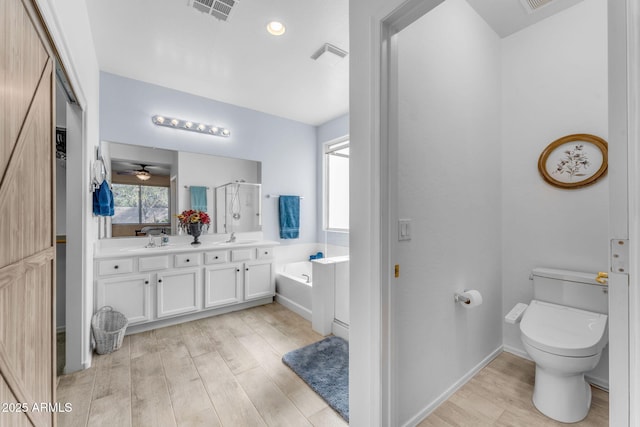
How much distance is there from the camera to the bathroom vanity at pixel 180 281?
8.18 ft

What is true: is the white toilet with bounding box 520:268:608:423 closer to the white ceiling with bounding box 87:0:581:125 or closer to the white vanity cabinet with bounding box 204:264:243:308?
the white ceiling with bounding box 87:0:581:125

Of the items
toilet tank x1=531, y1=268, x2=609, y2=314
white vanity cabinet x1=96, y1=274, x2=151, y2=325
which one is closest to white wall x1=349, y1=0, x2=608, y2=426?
toilet tank x1=531, y1=268, x2=609, y2=314

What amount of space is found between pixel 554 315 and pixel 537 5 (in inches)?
83.8

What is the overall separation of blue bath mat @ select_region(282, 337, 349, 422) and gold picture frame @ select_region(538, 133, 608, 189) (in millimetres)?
2080

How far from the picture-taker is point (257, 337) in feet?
8.25

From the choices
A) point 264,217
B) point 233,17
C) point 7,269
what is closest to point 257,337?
point 264,217

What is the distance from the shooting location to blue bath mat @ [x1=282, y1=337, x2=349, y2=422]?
5.55ft

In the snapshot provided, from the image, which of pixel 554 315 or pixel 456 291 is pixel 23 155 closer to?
pixel 456 291

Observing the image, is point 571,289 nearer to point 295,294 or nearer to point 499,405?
point 499,405

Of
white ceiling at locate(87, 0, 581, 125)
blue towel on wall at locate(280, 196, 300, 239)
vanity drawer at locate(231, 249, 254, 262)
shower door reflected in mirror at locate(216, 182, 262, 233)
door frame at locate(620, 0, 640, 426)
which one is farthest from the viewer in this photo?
blue towel on wall at locate(280, 196, 300, 239)

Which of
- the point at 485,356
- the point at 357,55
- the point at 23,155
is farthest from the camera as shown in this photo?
the point at 485,356

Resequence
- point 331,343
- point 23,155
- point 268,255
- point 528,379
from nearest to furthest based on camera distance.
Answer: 1. point 23,155
2. point 528,379
3. point 331,343
4. point 268,255

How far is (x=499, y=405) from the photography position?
1647 millimetres

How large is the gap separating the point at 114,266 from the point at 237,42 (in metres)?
2.24
